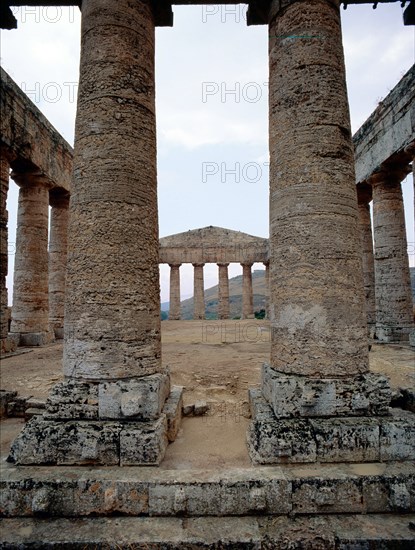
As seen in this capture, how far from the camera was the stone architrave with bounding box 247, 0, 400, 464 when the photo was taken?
3.90m

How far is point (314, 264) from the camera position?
421cm

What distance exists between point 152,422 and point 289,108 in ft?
13.7

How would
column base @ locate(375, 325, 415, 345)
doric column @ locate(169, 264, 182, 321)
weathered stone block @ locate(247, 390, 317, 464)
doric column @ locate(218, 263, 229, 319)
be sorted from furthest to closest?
doric column @ locate(169, 264, 182, 321)
doric column @ locate(218, 263, 229, 319)
column base @ locate(375, 325, 415, 345)
weathered stone block @ locate(247, 390, 317, 464)

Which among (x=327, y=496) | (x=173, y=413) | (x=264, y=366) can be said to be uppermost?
(x=264, y=366)

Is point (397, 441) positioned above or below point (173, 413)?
below

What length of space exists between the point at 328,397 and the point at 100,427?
101 inches

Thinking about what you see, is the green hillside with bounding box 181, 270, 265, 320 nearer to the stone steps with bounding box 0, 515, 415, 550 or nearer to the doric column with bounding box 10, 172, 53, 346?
the doric column with bounding box 10, 172, 53, 346

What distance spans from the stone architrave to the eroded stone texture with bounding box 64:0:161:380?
5.39 feet

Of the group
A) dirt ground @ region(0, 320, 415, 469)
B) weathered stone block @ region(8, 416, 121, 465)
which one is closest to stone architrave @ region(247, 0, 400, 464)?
dirt ground @ region(0, 320, 415, 469)

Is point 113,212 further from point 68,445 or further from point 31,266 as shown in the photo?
point 31,266

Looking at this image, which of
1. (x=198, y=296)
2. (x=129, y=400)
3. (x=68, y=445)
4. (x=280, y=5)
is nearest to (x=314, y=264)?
(x=129, y=400)

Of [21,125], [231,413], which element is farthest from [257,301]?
[231,413]

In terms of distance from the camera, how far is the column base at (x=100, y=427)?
12.3 feet

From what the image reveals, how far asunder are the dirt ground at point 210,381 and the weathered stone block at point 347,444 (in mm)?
849
